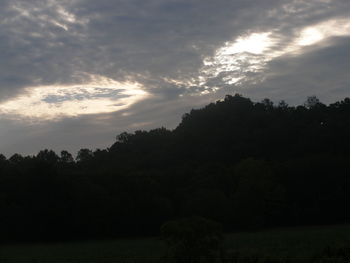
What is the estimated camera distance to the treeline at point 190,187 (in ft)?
172

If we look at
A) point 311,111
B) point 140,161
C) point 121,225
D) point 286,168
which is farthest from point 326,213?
point 311,111

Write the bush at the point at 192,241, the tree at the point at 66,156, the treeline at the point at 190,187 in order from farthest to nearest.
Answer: the tree at the point at 66,156, the treeline at the point at 190,187, the bush at the point at 192,241

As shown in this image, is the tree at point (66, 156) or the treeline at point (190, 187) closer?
the treeline at point (190, 187)

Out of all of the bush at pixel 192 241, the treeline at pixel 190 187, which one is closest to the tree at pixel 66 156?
the treeline at pixel 190 187

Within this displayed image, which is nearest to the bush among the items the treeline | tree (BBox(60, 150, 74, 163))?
the treeline

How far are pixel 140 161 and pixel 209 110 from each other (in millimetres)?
24488

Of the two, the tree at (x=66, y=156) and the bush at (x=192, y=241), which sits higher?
the tree at (x=66, y=156)

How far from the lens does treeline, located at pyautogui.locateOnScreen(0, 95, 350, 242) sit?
172 ft

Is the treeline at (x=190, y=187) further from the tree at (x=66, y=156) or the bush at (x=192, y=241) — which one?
the bush at (x=192, y=241)

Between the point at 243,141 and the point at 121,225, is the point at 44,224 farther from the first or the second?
the point at 243,141

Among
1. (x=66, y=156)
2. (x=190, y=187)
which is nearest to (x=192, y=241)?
(x=190, y=187)

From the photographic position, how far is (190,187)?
59.8 meters

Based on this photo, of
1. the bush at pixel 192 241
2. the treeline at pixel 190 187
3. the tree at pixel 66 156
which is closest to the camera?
the bush at pixel 192 241

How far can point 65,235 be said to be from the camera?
174 feet
